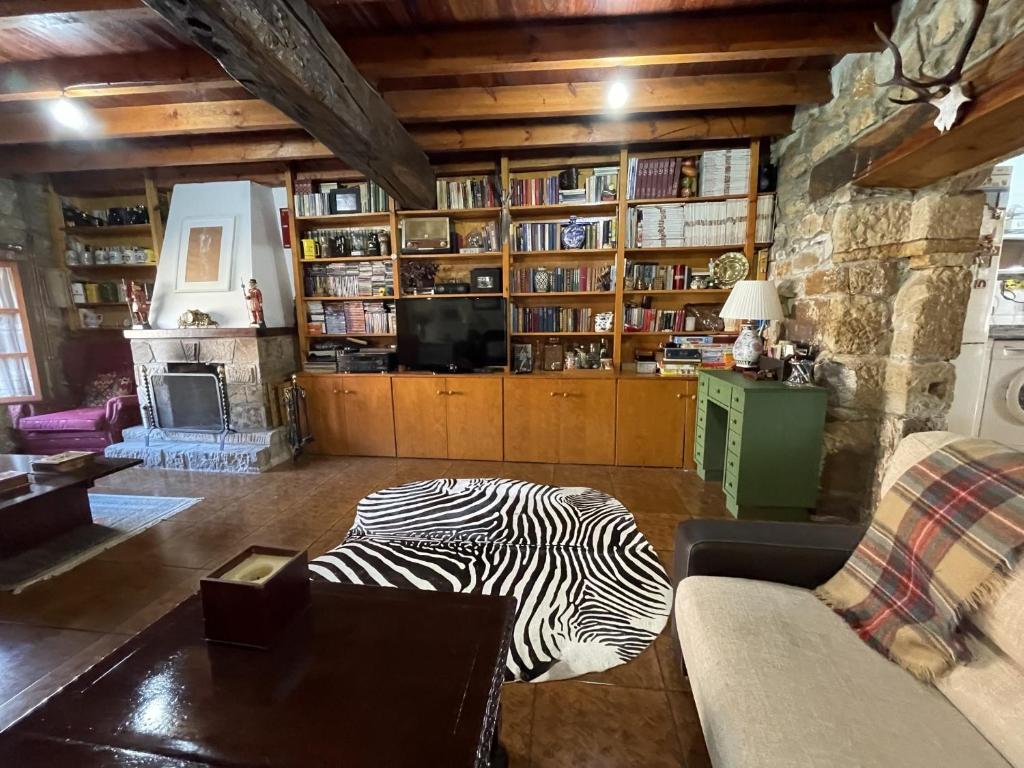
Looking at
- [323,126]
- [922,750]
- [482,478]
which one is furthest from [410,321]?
[922,750]

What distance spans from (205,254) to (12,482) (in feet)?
7.05

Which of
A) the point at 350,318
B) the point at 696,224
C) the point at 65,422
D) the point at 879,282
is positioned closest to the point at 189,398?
the point at 65,422

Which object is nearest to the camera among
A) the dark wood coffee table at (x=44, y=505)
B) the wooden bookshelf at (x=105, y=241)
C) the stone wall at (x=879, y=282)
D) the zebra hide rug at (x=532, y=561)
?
the zebra hide rug at (x=532, y=561)

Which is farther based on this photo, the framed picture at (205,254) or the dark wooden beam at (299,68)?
→ the framed picture at (205,254)

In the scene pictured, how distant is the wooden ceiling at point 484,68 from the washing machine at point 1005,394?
2.19 metres

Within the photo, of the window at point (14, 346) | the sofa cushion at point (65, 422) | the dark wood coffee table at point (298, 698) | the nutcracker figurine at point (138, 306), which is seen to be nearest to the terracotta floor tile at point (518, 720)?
the dark wood coffee table at point (298, 698)

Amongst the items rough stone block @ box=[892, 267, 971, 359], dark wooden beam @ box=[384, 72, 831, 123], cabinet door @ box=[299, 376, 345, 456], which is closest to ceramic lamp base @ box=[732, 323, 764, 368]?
rough stone block @ box=[892, 267, 971, 359]

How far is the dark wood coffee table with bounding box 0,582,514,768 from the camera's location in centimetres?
69

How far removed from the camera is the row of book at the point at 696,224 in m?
3.06

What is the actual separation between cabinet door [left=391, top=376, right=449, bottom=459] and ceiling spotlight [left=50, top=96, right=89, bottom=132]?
2.49 metres

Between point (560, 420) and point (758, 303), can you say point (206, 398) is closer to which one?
point (560, 420)

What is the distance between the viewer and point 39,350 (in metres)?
3.83

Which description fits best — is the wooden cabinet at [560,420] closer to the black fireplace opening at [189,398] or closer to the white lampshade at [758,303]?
the white lampshade at [758,303]

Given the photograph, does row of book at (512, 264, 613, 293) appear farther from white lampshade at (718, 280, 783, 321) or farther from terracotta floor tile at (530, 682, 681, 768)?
terracotta floor tile at (530, 682, 681, 768)
